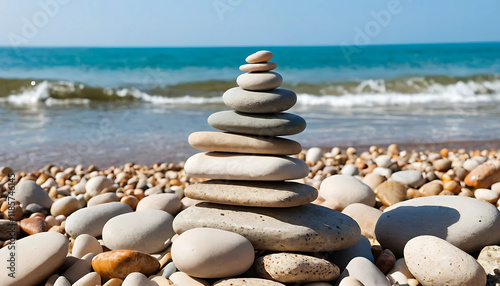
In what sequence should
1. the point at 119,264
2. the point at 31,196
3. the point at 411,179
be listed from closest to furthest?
the point at 119,264
the point at 31,196
the point at 411,179

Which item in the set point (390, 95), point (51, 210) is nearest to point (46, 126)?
point (51, 210)

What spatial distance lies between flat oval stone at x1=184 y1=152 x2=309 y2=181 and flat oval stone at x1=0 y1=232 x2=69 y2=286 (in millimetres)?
975

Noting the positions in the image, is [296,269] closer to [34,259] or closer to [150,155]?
[34,259]

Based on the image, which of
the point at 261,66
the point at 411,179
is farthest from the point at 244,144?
the point at 411,179

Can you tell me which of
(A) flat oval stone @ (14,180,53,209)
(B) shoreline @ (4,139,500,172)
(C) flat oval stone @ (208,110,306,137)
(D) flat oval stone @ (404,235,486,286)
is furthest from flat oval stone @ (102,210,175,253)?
(B) shoreline @ (4,139,500,172)

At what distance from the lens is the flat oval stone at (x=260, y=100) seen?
295 centimetres

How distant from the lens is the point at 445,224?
122 inches

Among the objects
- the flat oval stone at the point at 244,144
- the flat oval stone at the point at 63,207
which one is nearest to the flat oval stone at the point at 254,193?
the flat oval stone at the point at 244,144

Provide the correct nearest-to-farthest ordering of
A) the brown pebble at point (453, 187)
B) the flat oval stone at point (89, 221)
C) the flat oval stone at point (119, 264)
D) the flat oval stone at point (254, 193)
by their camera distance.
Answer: the flat oval stone at point (119, 264)
the flat oval stone at point (254, 193)
the flat oval stone at point (89, 221)
the brown pebble at point (453, 187)

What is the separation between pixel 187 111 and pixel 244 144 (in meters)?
9.87

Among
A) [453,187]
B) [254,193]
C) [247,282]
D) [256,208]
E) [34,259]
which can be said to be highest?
[254,193]

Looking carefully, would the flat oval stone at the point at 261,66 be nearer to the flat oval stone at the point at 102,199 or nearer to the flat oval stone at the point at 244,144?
the flat oval stone at the point at 244,144

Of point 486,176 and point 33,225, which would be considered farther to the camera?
point 486,176

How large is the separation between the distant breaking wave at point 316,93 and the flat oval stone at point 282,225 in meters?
12.0
